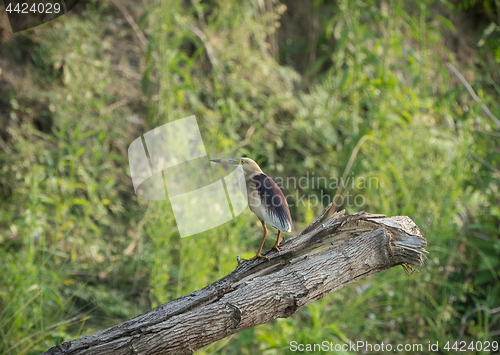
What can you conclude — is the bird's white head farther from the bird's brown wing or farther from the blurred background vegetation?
the blurred background vegetation

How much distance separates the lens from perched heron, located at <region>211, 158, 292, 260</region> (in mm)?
1149

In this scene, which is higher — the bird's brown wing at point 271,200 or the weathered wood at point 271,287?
the bird's brown wing at point 271,200

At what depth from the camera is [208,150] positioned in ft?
7.36

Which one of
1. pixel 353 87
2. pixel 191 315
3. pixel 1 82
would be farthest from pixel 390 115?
pixel 1 82

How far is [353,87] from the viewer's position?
329cm

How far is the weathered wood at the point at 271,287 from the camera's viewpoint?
1.17 m

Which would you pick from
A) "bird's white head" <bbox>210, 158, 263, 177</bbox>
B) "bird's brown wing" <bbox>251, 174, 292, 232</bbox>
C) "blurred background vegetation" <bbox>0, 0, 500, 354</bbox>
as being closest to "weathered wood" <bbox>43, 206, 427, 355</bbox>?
"bird's brown wing" <bbox>251, 174, 292, 232</bbox>

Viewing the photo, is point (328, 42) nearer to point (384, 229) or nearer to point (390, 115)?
point (390, 115)

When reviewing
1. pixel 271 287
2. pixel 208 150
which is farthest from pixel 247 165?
pixel 208 150

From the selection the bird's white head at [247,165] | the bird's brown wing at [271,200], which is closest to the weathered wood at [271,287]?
the bird's brown wing at [271,200]

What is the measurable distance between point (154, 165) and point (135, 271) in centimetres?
92

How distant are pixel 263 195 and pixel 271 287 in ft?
1.05

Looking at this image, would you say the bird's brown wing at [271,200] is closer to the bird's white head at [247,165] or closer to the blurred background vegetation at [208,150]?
the bird's white head at [247,165]

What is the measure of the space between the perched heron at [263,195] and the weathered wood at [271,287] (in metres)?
0.23
